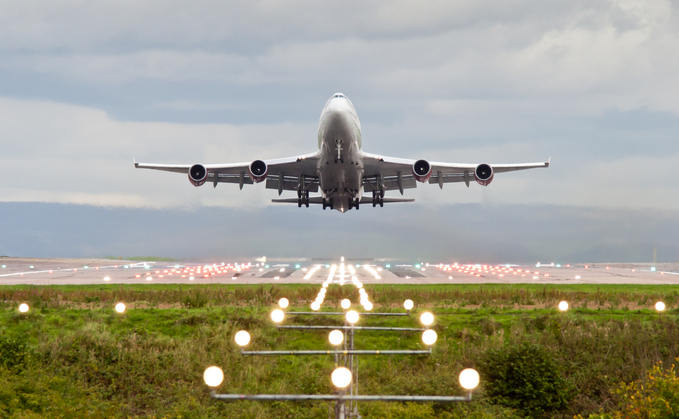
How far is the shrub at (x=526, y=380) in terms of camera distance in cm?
1348

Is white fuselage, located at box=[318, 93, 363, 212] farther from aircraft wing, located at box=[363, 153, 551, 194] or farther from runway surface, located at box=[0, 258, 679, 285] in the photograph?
runway surface, located at box=[0, 258, 679, 285]

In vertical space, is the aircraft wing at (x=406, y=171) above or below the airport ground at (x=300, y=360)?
above

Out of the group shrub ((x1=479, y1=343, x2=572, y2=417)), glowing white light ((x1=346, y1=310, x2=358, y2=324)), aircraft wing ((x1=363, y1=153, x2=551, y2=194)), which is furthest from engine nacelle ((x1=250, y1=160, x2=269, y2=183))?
glowing white light ((x1=346, y1=310, x2=358, y2=324))

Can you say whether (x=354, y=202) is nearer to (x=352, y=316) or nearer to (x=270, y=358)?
(x=270, y=358)

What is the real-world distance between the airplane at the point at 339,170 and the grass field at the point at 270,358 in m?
8.64

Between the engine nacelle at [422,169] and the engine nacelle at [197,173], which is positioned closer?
the engine nacelle at [197,173]

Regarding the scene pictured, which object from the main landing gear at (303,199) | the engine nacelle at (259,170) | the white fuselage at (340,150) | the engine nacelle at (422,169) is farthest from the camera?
the main landing gear at (303,199)

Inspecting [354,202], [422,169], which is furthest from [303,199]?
[422,169]

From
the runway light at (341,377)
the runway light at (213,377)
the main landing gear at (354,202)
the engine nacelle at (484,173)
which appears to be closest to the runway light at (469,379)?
the runway light at (341,377)

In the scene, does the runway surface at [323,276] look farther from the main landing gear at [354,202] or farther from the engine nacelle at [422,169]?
the engine nacelle at [422,169]

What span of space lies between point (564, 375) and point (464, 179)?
21701 millimetres

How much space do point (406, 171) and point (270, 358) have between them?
66.2ft

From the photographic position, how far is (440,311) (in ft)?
69.6

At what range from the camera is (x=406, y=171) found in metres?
34.2
